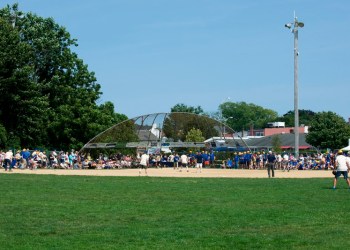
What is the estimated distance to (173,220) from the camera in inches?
563

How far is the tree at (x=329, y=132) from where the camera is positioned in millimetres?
84875

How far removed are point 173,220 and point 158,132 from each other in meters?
44.6

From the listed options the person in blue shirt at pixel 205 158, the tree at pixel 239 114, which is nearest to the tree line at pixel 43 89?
the person in blue shirt at pixel 205 158

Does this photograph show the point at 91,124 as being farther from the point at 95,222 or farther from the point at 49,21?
the point at 95,222

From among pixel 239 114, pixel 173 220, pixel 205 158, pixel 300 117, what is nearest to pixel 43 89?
pixel 205 158

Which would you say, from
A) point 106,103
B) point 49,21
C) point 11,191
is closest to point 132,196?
point 11,191

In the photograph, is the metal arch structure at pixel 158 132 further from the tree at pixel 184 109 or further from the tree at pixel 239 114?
the tree at pixel 239 114

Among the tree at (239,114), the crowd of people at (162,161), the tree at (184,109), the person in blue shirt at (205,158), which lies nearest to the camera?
the crowd of people at (162,161)

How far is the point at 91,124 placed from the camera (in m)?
61.0

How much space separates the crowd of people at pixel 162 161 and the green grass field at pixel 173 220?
28.6 meters

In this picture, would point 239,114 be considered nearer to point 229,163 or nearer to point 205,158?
point 229,163

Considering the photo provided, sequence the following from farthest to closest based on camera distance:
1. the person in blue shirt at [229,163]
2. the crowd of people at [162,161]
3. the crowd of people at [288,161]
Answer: the person in blue shirt at [229,163], the crowd of people at [288,161], the crowd of people at [162,161]

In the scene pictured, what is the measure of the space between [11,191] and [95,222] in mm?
8846

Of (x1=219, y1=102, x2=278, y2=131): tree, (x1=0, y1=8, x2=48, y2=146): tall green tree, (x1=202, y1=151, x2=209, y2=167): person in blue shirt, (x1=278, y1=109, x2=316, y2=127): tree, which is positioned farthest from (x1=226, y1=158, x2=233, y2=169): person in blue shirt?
(x1=219, y1=102, x2=278, y2=131): tree
